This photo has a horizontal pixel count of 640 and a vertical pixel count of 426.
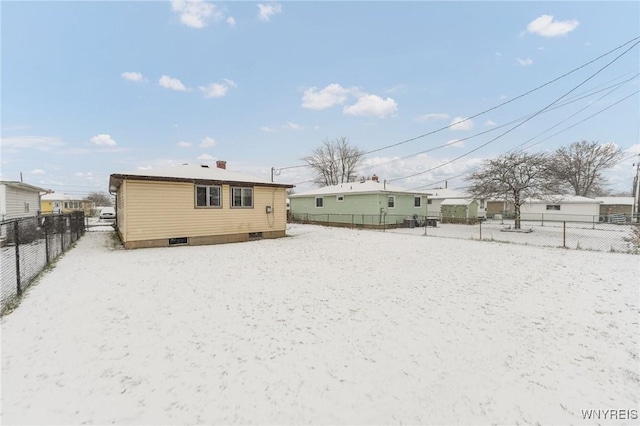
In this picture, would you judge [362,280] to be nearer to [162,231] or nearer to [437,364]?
[437,364]

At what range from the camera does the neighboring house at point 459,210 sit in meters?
27.9

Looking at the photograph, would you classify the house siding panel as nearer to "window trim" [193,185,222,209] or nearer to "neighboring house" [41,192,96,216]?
"window trim" [193,185,222,209]

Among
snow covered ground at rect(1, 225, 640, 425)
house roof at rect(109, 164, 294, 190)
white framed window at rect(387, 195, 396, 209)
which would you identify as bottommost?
snow covered ground at rect(1, 225, 640, 425)

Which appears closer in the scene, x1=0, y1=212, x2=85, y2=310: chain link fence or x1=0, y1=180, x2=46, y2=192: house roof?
x1=0, y1=212, x2=85, y2=310: chain link fence

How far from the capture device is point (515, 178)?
2062cm

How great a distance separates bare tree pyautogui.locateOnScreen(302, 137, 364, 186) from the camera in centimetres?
4325

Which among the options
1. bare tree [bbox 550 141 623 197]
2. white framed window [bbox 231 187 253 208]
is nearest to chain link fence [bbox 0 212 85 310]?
white framed window [bbox 231 187 253 208]

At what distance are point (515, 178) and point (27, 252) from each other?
25.7m

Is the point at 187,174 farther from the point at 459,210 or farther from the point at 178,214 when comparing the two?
the point at 459,210

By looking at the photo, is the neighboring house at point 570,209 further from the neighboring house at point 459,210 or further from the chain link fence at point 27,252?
the chain link fence at point 27,252

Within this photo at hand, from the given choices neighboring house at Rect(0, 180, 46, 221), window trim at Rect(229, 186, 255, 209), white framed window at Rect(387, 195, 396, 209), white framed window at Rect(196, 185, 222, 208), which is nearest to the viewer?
white framed window at Rect(196, 185, 222, 208)

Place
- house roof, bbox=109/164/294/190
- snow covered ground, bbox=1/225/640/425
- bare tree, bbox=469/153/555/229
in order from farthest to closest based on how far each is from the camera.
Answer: bare tree, bbox=469/153/555/229 < house roof, bbox=109/164/294/190 < snow covered ground, bbox=1/225/640/425

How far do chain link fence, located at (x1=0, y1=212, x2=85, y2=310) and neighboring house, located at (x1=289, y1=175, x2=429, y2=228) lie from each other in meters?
16.1

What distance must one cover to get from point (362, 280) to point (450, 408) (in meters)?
4.08
